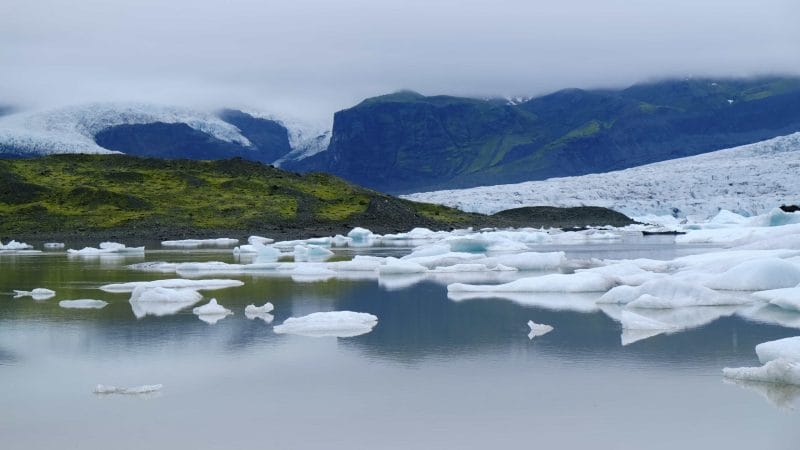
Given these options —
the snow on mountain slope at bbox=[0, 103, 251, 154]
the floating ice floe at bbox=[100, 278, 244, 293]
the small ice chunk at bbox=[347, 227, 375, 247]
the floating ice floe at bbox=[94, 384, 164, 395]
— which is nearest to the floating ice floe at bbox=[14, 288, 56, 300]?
the floating ice floe at bbox=[100, 278, 244, 293]

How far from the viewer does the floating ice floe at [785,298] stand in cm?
1563

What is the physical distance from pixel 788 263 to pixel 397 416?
1250cm

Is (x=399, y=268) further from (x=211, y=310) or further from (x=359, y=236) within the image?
(x=359, y=236)

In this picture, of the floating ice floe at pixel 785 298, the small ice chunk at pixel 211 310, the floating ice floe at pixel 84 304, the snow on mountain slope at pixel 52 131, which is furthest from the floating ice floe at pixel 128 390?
the snow on mountain slope at pixel 52 131

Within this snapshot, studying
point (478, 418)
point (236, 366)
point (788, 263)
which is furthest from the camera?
point (788, 263)

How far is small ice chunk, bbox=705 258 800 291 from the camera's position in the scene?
1809 centimetres

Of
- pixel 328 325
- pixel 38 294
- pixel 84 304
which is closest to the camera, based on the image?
pixel 328 325

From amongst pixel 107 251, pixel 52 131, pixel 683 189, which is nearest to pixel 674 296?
pixel 107 251

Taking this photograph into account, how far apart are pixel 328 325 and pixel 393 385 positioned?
4306mm

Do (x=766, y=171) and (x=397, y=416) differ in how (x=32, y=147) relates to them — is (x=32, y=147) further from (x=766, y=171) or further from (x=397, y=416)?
(x=397, y=416)

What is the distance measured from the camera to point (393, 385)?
32.8 ft

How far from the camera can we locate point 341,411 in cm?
884

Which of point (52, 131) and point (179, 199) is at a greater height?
point (52, 131)

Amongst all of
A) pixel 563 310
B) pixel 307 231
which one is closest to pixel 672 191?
pixel 307 231
